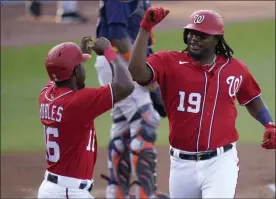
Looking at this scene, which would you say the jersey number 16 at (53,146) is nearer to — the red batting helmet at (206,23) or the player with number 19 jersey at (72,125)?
the player with number 19 jersey at (72,125)

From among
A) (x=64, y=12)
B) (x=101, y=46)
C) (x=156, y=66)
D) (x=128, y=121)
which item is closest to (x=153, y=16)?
(x=156, y=66)

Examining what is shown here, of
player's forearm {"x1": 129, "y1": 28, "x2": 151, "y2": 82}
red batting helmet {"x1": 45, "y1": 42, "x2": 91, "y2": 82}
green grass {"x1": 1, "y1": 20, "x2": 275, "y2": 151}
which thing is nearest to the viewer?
player's forearm {"x1": 129, "y1": 28, "x2": 151, "y2": 82}

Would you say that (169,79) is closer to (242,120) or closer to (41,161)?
(41,161)

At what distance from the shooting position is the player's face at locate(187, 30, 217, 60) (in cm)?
509

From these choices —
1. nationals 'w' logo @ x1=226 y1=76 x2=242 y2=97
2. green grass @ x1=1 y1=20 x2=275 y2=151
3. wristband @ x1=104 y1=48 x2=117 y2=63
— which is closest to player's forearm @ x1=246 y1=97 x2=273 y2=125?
nationals 'w' logo @ x1=226 y1=76 x2=242 y2=97

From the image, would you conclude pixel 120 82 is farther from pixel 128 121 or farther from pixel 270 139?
pixel 128 121

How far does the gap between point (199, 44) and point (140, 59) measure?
1.51 ft

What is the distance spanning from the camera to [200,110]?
5043mm

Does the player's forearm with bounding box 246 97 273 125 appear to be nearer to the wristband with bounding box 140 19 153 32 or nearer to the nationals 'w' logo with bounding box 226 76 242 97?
the nationals 'w' logo with bounding box 226 76 242 97

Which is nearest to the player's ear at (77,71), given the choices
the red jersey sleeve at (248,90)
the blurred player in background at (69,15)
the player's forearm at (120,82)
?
the player's forearm at (120,82)

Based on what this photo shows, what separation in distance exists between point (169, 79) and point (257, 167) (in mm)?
3655

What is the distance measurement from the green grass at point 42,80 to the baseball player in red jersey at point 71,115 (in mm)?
4504

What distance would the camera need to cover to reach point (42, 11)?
761 inches

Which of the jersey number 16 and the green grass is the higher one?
the jersey number 16
